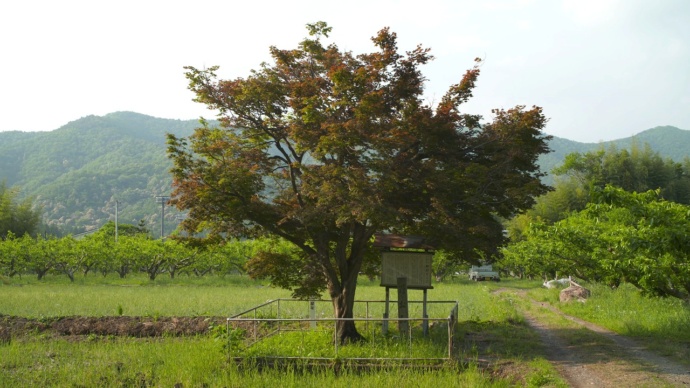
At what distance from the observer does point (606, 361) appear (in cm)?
1313

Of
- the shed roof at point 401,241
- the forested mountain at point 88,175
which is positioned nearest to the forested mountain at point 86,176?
the forested mountain at point 88,175

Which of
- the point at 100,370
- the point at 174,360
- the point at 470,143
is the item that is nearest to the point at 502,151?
the point at 470,143

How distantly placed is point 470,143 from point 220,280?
3799 centimetres

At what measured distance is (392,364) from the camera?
12.6m

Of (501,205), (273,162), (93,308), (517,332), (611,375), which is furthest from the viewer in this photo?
(93,308)

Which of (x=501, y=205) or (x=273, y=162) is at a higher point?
(x=273, y=162)

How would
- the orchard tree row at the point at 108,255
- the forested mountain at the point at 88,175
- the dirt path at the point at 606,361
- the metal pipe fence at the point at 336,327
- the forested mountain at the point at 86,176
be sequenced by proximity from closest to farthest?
the dirt path at the point at 606,361 → the metal pipe fence at the point at 336,327 → the orchard tree row at the point at 108,255 → the forested mountain at the point at 88,175 → the forested mountain at the point at 86,176

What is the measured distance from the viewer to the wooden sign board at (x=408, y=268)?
16.5 metres

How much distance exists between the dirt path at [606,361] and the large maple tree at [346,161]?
3.20 m

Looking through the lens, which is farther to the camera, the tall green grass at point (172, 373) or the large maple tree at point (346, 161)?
the large maple tree at point (346, 161)

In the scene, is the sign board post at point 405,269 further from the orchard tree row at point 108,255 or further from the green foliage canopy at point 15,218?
the green foliage canopy at point 15,218

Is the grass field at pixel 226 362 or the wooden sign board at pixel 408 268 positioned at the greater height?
the wooden sign board at pixel 408 268

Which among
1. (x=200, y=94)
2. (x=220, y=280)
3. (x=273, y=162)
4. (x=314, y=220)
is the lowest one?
(x=220, y=280)

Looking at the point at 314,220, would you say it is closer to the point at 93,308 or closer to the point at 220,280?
the point at 93,308
